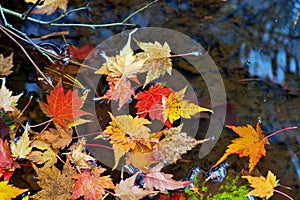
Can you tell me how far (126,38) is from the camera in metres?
2.23

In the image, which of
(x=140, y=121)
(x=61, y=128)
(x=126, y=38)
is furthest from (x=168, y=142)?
(x=126, y=38)

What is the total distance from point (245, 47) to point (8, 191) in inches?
61.4

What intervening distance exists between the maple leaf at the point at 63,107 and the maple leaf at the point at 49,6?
59cm

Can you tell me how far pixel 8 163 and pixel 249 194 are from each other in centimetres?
119

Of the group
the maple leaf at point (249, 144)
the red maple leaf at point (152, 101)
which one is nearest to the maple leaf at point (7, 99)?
the red maple leaf at point (152, 101)

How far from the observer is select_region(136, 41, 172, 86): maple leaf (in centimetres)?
203

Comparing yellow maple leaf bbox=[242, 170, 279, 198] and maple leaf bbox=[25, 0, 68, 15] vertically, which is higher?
maple leaf bbox=[25, 0, 68, 15]

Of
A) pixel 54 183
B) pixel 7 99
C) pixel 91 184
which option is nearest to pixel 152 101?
pixel 91 184

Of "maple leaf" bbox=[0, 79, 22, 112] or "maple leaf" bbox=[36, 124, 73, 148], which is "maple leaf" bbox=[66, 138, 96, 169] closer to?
"maple leaf" bbox=[36, 124, 73, 148]

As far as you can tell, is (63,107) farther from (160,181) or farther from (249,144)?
(249,144)

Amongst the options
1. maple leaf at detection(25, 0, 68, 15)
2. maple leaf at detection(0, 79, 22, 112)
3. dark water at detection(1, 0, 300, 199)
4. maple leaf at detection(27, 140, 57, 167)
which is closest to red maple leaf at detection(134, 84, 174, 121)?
dark water at detection(1, 0, 300, 199)

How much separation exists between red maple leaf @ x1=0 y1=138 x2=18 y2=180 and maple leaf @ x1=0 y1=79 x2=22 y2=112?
0.64ft

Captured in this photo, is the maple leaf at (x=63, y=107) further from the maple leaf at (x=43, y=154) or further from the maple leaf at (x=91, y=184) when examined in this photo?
the maple leaf at (x=91, y=184)

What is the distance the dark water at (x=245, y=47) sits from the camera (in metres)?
1.99
